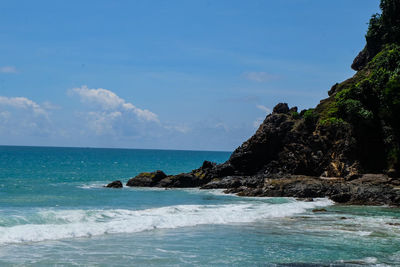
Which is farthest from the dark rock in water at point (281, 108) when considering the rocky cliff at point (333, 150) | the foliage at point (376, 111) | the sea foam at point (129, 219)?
the sea foam at point (129, 219)

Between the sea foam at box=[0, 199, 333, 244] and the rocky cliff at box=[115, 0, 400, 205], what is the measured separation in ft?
18.1

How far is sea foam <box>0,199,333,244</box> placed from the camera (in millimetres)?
22547

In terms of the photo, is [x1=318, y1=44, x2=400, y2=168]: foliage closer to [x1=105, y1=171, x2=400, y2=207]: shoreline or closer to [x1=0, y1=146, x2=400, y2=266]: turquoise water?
[x1=105, y1=171, x2=400, y2=207]: shoreline

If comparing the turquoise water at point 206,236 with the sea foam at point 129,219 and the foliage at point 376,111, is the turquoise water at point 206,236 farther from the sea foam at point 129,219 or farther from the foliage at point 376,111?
the foliage at point 376,111

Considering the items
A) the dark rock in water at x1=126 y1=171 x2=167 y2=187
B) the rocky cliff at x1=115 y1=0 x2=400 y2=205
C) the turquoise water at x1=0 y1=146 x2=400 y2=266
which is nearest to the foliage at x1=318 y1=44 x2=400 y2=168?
the rocky cliff at x1=115 y1=0 x2=400 y2=205

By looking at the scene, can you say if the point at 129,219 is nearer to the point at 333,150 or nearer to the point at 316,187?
the point at 316,187

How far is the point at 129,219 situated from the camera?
91.1 ft

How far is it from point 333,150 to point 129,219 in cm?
2688

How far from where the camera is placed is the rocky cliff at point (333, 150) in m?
41.2

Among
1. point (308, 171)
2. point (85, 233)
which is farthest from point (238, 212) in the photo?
point (308, 171)

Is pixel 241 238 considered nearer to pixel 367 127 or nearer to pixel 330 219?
pixel 330 219

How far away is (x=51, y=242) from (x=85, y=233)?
2.35 meters

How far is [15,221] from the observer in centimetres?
2608

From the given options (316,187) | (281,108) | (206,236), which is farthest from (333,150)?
(206,236)
